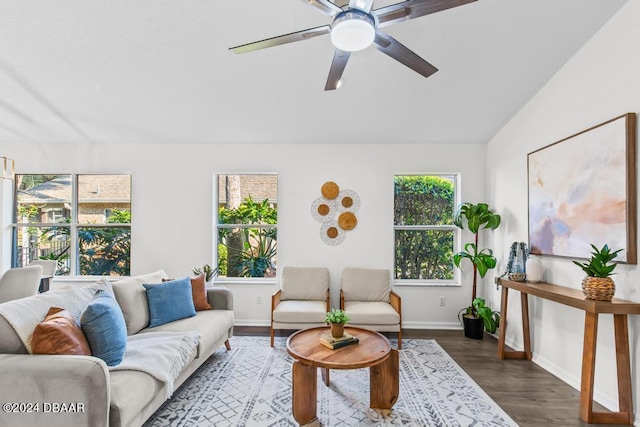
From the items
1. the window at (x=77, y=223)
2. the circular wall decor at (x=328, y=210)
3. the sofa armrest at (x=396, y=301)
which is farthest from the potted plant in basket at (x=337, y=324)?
the window at (x=77, y=223)

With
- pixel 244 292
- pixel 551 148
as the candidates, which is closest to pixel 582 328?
pixel 551 148

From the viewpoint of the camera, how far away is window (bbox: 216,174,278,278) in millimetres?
4832

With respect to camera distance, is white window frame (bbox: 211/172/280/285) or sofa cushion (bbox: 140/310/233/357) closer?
sofa cushion (bbox: 140/310/233/357)

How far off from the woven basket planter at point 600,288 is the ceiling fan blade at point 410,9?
83.2 inches

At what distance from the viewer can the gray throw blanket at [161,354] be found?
2150mm

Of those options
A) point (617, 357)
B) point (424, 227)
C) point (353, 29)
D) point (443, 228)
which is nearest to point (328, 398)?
point (617, 357)

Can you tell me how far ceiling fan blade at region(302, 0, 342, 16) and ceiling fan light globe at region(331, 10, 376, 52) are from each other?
0.04 m

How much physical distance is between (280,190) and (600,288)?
3539 millimetres

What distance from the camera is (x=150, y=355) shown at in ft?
7.55

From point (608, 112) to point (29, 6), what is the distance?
4.60m

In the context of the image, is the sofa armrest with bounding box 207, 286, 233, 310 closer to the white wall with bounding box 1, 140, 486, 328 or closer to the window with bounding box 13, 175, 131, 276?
the white wall with bounding box 1, 140, 486, 328

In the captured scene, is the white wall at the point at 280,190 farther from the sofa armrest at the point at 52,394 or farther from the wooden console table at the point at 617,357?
the sofa armrest at the point at 52,394

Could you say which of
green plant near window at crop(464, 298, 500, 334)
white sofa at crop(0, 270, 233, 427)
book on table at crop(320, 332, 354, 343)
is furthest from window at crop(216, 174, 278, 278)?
white sofa at crop(0, 270, 233, 427)

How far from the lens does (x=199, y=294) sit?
3543mm
